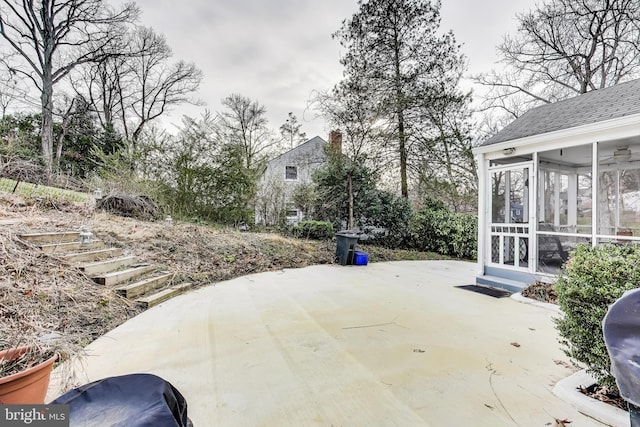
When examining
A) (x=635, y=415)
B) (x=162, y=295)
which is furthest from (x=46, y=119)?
(x=635, y=415)

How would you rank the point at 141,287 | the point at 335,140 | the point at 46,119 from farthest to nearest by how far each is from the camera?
the point at 46,119
the point at 335,140
the point at 141,287

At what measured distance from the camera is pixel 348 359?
104 inches

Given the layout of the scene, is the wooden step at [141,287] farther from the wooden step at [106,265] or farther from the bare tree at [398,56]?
the bare tree at [398,56]

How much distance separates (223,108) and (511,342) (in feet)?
56.8

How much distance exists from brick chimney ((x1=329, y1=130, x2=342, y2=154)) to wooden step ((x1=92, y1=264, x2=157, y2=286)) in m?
7.06

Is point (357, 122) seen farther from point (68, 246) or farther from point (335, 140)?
point (68, 246)

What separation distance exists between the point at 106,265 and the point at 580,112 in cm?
806

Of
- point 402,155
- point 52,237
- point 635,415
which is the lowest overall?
point 635,415

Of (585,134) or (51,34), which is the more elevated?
(51,34)

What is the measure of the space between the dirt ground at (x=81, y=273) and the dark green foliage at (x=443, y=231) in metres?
0.79

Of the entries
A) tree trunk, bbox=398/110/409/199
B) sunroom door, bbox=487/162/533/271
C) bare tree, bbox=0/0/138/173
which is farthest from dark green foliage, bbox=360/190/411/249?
bare tree, bbox=0/0/138/173

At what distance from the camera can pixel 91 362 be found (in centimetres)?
251

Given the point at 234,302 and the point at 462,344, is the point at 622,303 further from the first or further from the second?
the point at 234,302

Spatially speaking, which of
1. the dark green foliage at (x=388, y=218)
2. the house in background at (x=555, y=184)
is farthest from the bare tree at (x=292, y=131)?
the house in background at (x=555, y=184)
